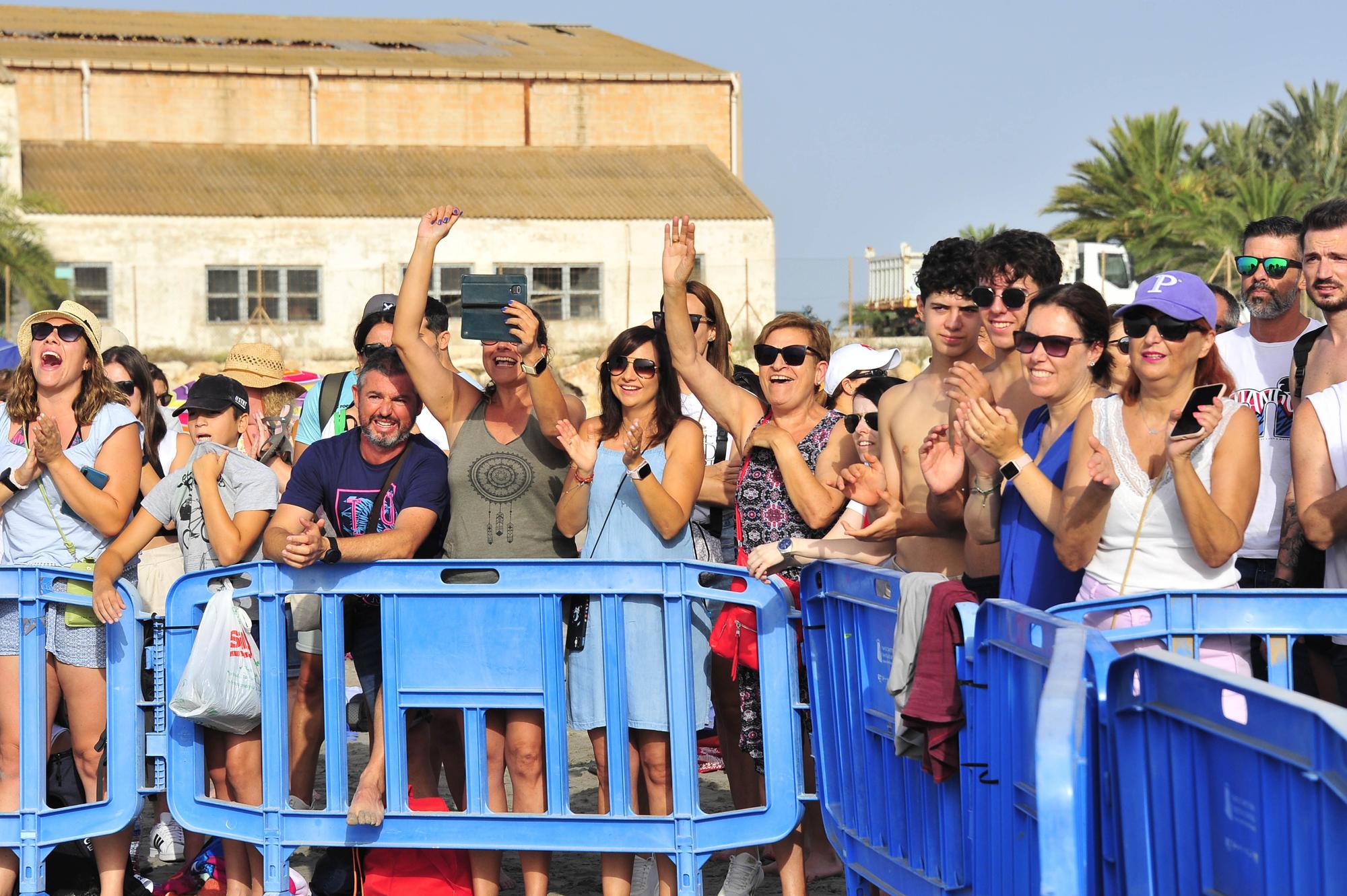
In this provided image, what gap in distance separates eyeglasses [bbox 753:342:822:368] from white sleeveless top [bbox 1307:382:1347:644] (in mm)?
1703

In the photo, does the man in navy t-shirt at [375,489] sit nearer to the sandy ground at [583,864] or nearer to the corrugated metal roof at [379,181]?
the sandy ground at [583,864]

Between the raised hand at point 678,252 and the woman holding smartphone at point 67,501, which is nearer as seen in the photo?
the woman holding smartphone at point 67,501

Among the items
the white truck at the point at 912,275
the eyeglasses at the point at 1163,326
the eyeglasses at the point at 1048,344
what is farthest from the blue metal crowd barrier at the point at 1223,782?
the white truck at the point at 912,275

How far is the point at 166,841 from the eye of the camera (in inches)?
252

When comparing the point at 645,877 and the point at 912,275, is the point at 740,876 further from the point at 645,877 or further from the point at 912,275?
the point at 912,275

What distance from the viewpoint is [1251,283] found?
579 cm

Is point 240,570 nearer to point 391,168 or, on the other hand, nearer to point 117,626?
point 117,626

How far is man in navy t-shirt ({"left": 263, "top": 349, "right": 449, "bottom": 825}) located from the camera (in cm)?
539

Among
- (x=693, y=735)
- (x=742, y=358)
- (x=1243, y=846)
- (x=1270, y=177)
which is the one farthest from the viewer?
(x=1270, y=177)

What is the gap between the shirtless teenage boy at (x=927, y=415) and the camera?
507 centimetres

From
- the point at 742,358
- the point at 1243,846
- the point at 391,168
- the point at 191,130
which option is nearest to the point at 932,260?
the point at 1243,846

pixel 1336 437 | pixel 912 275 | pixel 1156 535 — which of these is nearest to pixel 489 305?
pixel 1156 535

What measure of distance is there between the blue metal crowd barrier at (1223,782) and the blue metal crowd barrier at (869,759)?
820mm

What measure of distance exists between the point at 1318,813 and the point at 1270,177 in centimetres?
4031
